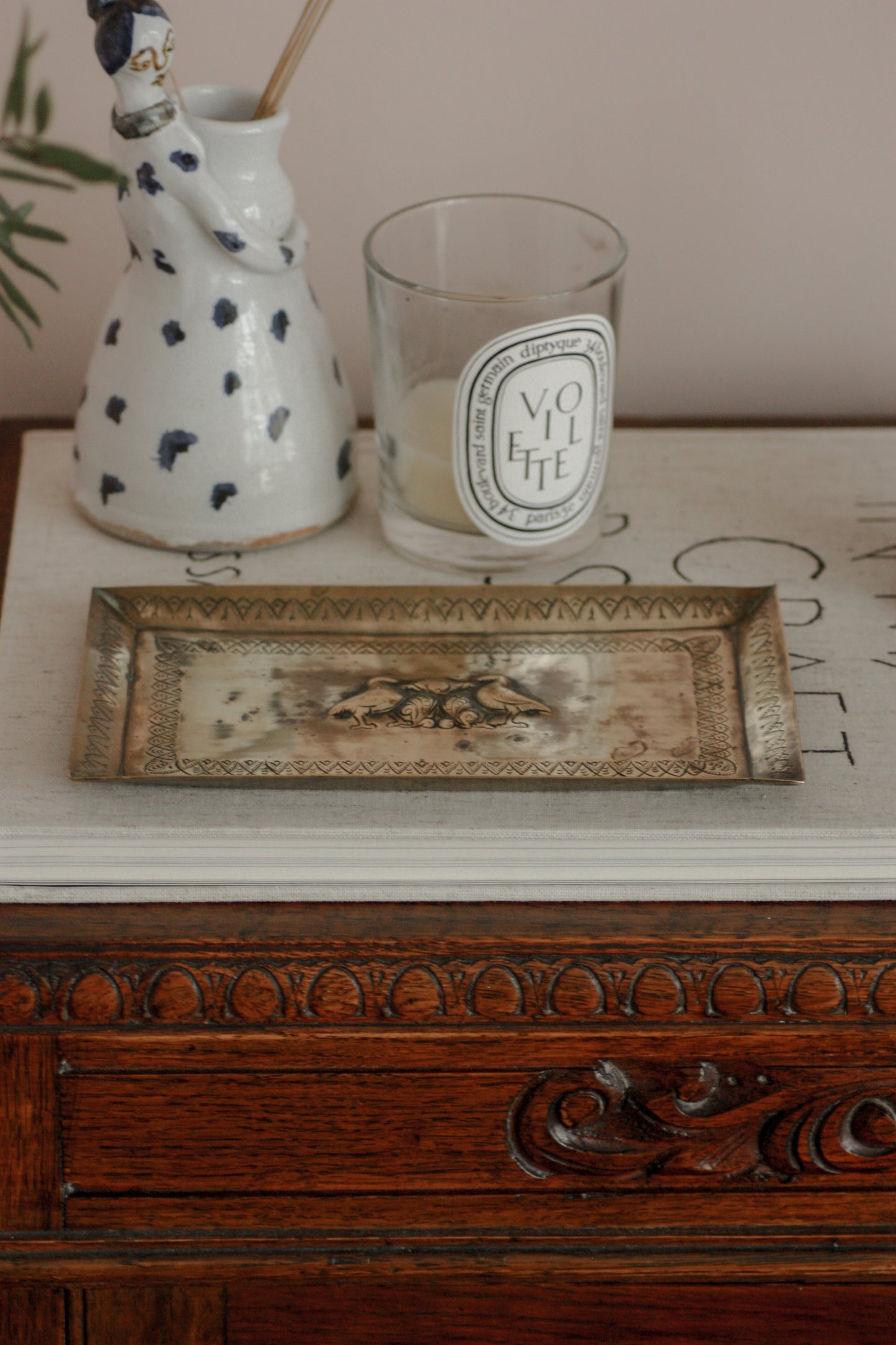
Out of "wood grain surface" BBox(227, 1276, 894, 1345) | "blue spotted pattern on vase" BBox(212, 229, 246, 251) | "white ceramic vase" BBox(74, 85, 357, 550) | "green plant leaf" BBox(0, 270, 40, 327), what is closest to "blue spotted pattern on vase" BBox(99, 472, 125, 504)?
"white ceramic vase" BBox(74, 85, 357, 550)

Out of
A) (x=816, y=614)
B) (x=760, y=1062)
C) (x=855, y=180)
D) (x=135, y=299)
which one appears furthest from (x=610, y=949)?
(x=855, y=180)

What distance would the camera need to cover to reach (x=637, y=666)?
0.50 meters

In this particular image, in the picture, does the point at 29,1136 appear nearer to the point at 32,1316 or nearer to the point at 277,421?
the point at 32,1316

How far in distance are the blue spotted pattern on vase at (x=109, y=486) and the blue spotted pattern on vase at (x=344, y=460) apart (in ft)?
0.31

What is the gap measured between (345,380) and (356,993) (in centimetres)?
29

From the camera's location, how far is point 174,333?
522mm

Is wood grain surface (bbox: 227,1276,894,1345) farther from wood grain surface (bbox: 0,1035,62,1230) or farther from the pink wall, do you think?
the pink wall

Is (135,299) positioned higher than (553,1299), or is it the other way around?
(135,299)

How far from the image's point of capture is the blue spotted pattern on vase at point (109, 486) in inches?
21.8

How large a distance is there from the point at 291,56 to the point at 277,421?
14 centimetres

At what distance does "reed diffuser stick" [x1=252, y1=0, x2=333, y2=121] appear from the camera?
0.49 meters

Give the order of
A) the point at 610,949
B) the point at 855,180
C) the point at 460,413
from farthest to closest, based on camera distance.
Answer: the point at 855,180
the point at 460,413
the point at 610,949

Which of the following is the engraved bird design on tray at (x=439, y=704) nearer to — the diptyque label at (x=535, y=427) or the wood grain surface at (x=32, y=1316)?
the diptyque label at (x=535, y=427)

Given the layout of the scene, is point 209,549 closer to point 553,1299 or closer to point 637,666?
point 637,666
